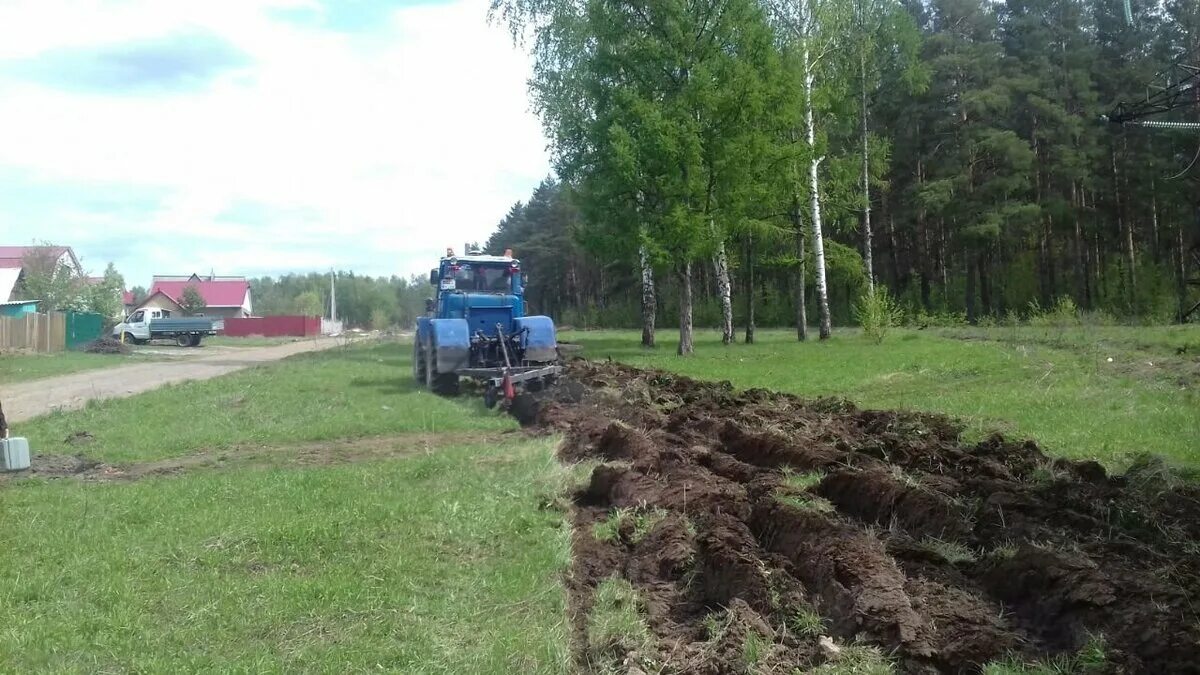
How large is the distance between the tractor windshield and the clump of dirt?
2939cm

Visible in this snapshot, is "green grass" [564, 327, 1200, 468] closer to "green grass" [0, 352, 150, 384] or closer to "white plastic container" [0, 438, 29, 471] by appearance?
"white plastic container" [0, 438, 29, 471]

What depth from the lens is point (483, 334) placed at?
61.9 ft

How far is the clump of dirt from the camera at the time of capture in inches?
1684

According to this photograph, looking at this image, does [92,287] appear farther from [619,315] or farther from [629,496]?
[629,496]

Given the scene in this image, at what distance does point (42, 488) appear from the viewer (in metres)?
9.67

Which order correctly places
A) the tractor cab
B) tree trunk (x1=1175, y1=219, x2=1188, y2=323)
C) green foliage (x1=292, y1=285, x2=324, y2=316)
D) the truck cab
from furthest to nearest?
green foliage (x1=292, y1=285, x2=324, y2=316)
the truck cab
tree trunk (x1=1175, y1=219, x2=1188, y2=323)
the tractor cab

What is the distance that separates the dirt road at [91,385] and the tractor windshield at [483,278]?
7.64 meters

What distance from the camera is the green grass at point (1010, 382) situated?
1025cm

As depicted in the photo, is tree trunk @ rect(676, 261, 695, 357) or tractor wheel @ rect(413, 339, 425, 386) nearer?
tractor wheel @ rect(413, 339, 425, 386)

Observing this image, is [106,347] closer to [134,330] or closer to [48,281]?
→ [134,330]

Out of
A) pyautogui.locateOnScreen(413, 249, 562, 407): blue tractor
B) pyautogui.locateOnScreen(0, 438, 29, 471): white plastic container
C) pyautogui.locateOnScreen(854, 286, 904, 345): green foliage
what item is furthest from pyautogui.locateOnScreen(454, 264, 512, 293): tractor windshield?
pyautogui.locateOnScreen(854, 286, 904, 345): green foliage

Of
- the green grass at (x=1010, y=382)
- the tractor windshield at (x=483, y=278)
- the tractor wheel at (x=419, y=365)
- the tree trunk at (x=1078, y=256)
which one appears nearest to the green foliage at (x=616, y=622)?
the green grass at (x=1010, y=382)

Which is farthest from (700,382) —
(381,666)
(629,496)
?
(381,666)

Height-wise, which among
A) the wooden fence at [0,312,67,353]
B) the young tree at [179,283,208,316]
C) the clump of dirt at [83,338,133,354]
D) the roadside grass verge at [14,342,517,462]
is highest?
the young tree at [179,283,208,316]
